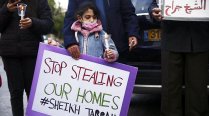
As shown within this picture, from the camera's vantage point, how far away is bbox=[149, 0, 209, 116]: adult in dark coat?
421 centimetres

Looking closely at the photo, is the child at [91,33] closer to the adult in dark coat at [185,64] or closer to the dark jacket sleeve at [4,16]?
the adult in dark coat at [185,64]

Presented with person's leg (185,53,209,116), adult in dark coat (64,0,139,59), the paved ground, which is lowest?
the paved ground

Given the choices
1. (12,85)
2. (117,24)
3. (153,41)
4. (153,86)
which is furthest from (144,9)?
(12,85)

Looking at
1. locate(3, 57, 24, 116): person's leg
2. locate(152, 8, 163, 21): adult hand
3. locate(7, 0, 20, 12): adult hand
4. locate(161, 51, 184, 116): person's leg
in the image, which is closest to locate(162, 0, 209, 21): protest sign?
locate(152, 8, 163, 21): adult hand

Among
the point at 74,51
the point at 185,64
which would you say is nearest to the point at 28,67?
the point at 74,51

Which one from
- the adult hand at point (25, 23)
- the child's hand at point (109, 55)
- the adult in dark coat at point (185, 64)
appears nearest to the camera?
the child's hand at point (109, 55)

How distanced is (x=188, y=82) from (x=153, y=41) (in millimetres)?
1070

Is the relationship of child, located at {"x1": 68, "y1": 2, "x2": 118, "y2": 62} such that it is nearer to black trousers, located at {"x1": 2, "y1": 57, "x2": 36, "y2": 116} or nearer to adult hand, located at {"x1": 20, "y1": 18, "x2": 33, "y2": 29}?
adult hand, located at {"x1": 20, "y1": 18, "x2": 33, "y2": 29}

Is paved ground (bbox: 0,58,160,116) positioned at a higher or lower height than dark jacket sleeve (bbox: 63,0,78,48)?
lower

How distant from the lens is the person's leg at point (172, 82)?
429cm

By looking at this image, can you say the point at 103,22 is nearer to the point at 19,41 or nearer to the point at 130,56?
the point at 19,41

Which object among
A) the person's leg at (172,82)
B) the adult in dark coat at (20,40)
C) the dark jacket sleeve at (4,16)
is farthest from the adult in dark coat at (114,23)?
the dark jacket sleeve at (4,16)

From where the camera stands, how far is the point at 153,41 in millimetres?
5262

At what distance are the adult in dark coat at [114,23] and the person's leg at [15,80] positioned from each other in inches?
28.7
